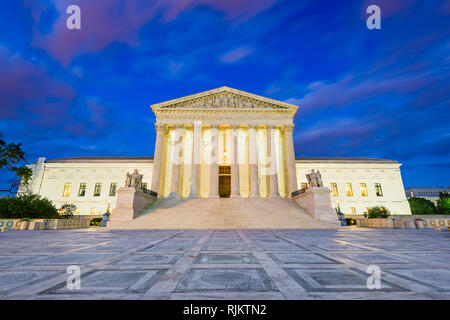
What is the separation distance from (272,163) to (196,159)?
368 inches

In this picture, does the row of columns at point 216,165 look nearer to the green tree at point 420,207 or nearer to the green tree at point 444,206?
the green tree at point 420,207

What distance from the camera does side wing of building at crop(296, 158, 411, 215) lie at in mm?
35594

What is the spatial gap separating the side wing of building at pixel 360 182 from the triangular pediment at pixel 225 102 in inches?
537

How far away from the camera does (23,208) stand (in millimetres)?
17094

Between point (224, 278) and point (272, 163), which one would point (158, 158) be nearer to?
point (272, 163)


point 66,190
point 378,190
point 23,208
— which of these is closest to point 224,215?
point 23,208

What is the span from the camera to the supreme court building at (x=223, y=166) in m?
25.8

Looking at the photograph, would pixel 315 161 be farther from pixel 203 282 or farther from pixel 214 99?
pixel 203 282

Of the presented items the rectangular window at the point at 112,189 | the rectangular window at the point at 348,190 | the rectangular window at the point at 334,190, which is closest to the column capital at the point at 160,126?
the rectangular window at the point at 112,189

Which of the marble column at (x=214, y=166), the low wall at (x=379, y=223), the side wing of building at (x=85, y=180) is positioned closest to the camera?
the low wall at (x=379, y=223)

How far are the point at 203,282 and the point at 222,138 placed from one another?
2834 centimetres

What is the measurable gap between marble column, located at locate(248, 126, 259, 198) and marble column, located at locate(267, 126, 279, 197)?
1.80 meters

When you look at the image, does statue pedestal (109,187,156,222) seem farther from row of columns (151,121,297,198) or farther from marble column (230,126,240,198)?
marble column (230,126,240,198)
